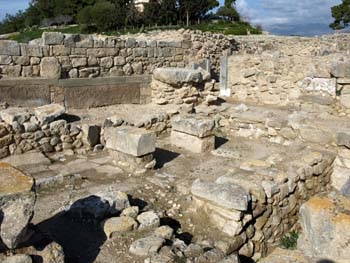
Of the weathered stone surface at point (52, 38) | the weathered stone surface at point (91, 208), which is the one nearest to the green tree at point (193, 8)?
the weathered stone surface at point (52, 38)

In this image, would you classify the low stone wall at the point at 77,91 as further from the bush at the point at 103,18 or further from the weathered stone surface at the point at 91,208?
the bush at the point at 103,18

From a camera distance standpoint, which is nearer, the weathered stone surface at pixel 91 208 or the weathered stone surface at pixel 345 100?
the weathered stone surface at pixel 91 208

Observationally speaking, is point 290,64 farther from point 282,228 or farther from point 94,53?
point 282,228

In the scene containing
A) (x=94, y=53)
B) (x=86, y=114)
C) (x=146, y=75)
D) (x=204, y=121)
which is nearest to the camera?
(x=204, y=121)

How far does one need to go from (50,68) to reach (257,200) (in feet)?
17.5

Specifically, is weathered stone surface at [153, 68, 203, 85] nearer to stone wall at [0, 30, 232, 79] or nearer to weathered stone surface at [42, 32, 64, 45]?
stone wall at [0, 30, 232, 79]

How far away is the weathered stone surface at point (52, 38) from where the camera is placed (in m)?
7.64

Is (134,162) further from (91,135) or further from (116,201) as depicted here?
(116,201)

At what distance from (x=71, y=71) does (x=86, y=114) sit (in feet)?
3.64

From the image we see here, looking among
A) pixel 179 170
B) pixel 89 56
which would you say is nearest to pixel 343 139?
pixel 179 170

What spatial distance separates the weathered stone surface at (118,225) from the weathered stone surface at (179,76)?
5.81 meters

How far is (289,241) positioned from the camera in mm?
4742

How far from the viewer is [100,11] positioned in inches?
1581

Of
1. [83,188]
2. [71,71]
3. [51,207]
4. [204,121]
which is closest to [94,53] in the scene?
[71,71]
